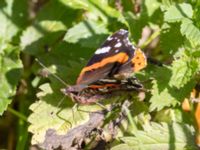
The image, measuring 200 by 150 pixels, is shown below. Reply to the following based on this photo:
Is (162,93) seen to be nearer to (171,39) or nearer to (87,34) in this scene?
(171,39)

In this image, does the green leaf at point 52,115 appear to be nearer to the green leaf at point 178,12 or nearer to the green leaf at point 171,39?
the green leaf at point 171,39

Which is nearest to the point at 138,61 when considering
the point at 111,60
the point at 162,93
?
the point at 111,60

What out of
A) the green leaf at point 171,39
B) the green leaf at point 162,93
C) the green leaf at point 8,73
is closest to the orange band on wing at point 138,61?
the green leaf at point 162,93

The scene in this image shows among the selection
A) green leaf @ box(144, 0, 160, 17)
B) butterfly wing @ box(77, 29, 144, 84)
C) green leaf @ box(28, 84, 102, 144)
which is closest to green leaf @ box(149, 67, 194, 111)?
butterfly wing @ box(77, 29, 144, 84)

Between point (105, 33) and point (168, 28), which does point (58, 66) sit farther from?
point (168, 28)

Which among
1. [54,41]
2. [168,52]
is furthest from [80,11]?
[168,52]

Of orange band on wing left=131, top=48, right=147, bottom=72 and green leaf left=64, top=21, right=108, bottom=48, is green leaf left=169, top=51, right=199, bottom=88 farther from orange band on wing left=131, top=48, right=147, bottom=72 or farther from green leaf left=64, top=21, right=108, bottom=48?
green leaf left=64, top=21, right=108, bottom=48
